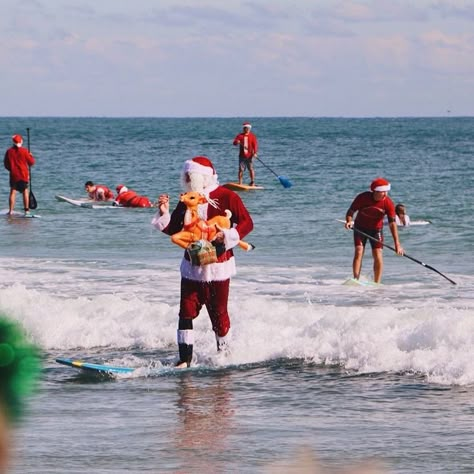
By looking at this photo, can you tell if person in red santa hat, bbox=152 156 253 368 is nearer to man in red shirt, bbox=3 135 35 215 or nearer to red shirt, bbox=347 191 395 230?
red shirt, bbox=347 191 395 230

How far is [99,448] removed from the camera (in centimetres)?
595

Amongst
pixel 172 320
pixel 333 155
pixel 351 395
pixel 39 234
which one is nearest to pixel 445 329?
pixel 351 395

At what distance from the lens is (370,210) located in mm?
13617

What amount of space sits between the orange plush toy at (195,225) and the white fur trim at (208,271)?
0.25 metres

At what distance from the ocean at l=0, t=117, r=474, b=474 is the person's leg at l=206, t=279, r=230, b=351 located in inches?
14.4

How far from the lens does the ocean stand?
594cm

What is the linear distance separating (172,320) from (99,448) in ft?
17.2

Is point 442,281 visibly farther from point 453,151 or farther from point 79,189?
point 453,151

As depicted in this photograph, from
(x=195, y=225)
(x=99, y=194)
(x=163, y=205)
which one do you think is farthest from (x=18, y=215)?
(x=195, y=225)

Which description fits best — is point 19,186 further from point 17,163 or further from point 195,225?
point 195,225

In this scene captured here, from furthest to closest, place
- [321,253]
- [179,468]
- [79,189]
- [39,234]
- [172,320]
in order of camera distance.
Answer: [79,189], [39,234], [321,253], [172,320], [179,468]

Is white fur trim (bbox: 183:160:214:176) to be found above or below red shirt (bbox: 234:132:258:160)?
above

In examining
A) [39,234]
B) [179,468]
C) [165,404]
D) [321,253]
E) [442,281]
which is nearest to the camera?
[179,468]

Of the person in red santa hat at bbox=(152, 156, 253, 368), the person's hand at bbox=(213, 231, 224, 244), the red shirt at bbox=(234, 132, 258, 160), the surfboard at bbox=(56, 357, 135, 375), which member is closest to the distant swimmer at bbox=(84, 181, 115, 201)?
the red shirt at bbox=(234, 132, 258, 160)
